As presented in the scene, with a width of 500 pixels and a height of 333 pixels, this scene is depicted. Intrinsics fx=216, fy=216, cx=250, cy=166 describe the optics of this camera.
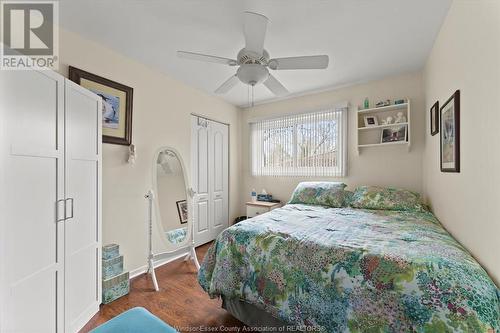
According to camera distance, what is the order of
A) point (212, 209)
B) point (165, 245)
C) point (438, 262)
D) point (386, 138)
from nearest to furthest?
point (438, 262)
point (165, 245)
point (386, 138)
point (212, 209)

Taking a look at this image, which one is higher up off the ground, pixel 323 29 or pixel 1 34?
pixel 323 29

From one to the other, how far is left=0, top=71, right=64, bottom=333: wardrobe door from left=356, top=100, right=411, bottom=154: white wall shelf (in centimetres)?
334

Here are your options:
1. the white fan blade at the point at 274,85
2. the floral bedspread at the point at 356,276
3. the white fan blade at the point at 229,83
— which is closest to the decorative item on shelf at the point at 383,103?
the white fan blade at the point at 274,85

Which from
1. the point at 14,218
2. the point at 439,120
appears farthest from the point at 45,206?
the point at 439,120

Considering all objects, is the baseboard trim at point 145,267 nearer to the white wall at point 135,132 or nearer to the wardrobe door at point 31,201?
the white wall at point 135,132

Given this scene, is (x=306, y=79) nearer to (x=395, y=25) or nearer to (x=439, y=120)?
(x=395, y=25)

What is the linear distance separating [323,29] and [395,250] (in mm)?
1861

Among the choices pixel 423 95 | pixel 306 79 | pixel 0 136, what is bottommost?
pixel 0 136

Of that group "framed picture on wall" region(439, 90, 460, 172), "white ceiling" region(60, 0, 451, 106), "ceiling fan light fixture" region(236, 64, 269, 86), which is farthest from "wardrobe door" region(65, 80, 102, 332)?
"framed picture on wall" region(439, 90, 460, 172)

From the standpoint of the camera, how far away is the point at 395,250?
4.13ft

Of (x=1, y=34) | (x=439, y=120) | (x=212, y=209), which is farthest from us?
(x=212, y=209)

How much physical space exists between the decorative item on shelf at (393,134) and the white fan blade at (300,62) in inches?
67.2

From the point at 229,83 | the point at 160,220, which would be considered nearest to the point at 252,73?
the point at 229,83

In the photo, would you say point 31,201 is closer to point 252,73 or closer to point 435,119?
point 252,73
